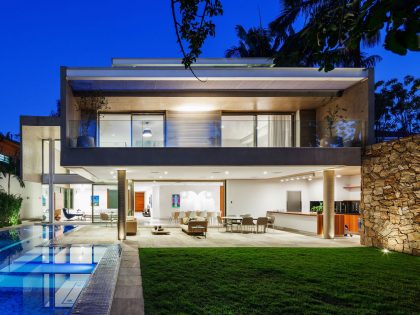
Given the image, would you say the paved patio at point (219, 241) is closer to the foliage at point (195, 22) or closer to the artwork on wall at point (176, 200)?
the artwork on wall at point (176, 200)

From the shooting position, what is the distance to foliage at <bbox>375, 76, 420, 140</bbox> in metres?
28.2

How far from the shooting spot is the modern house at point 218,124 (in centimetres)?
1266

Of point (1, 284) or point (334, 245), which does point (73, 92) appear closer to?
point (1, 284)

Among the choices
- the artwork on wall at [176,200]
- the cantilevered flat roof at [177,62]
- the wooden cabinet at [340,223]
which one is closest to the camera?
the wooden cabinet at [340,223]

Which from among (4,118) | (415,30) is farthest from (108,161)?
(4,118)

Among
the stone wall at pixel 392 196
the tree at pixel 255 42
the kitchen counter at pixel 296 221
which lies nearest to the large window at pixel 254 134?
the stone wall at pixel 392 196

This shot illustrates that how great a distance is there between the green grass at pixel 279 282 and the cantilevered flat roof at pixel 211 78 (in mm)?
6050

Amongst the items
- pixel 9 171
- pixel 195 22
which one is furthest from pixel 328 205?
pixel 9 171

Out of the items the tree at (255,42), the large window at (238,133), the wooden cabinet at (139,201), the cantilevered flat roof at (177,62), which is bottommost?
the wooden cabinet at (139,201)

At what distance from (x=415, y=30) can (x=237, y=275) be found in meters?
6.57

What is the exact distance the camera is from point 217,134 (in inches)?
509

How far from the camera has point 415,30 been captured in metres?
2.20

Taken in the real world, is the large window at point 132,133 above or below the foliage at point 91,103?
below

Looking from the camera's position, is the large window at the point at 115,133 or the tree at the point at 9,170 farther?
the tree at the point at 9,170
